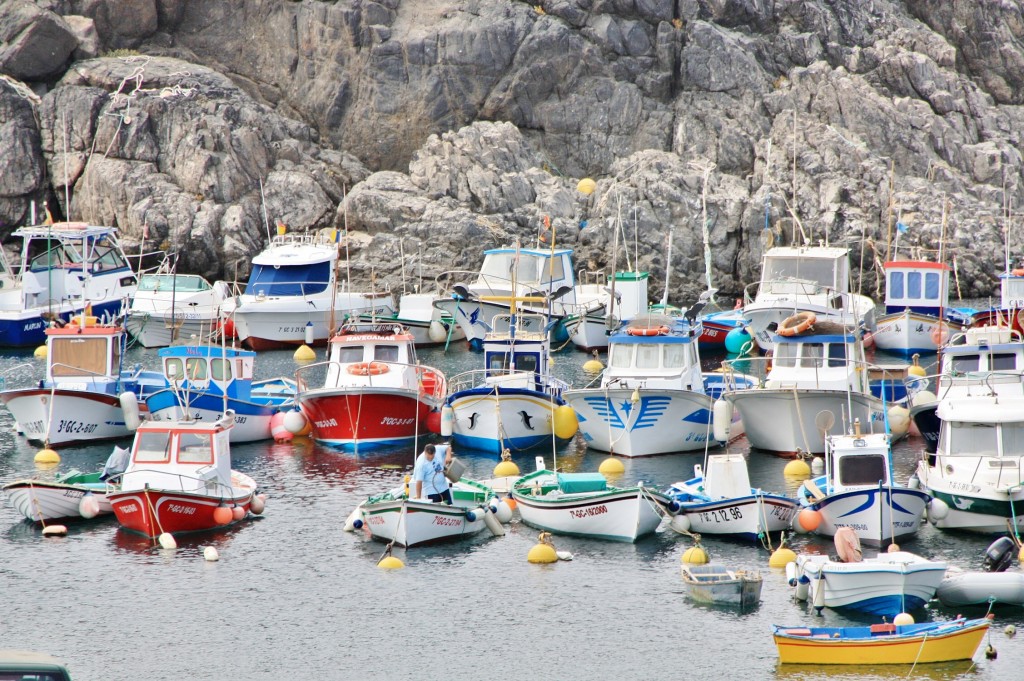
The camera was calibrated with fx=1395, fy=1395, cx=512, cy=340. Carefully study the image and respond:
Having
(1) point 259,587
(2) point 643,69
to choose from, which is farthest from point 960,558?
(2) point 643,69

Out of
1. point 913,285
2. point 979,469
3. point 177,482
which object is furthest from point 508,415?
point 913,285

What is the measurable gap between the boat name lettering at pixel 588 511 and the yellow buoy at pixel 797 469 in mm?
6211

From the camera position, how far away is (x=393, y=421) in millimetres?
34062

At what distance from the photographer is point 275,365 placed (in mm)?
47000

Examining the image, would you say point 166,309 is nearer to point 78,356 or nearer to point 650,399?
point 78,356

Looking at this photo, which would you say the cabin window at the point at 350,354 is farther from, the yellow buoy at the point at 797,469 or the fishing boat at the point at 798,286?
the fishing boat at the point at 798,286

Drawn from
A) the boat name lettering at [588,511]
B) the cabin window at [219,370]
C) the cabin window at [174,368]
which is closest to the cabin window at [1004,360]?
the boat name lettering at [588,511]

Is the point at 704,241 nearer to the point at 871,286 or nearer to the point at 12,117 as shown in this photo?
the point at 871,286

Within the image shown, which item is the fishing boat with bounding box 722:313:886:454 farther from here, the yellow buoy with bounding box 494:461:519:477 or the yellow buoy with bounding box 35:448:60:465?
the yellow buoy with bounding box 35:448:60:465

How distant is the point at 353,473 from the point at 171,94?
32004 mm

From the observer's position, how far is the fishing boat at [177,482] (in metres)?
25.9

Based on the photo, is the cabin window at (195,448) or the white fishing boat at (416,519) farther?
the cabin window at (195,448)

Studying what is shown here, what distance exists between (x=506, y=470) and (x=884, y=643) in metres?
12.0

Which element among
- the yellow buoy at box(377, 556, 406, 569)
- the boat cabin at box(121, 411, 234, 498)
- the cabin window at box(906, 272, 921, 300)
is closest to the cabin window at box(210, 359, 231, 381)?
the boat cabin at box(121, 411, 234, 498)
